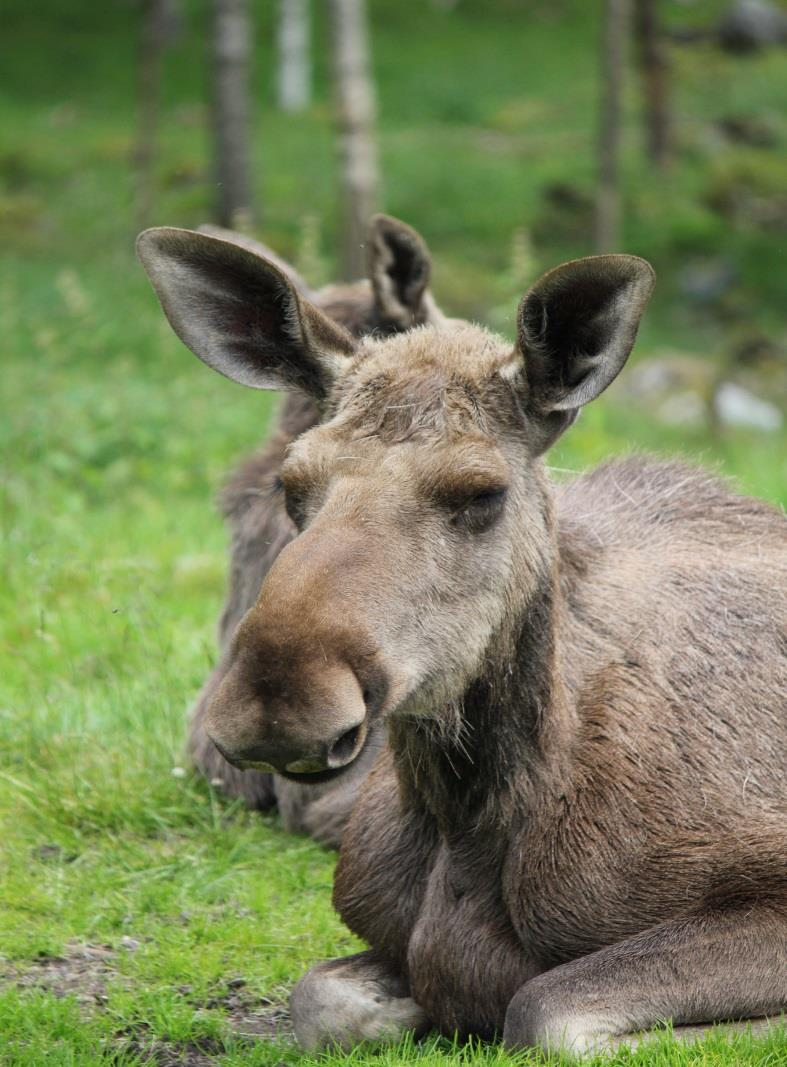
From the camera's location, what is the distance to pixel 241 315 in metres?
4.95

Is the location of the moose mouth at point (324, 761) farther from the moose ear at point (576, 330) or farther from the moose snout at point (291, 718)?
the moose ear at point (576, 330)

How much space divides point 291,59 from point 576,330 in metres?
33.9

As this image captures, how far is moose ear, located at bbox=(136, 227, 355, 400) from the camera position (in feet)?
15.6

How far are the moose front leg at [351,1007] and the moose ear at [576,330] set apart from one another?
68.1 inches

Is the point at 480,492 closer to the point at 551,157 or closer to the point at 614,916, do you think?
the point at 614,916

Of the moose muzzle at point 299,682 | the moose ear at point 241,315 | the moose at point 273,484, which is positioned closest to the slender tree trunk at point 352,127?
the moose at point 273,484

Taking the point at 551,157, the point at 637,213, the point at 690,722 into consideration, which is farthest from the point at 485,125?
the point at 690,722

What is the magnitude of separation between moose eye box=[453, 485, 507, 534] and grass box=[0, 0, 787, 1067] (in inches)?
56.9

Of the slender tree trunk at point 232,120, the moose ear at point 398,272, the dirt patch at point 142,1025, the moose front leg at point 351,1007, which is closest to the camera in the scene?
the moose front leg at point 351,1007

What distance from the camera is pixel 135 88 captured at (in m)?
37.7

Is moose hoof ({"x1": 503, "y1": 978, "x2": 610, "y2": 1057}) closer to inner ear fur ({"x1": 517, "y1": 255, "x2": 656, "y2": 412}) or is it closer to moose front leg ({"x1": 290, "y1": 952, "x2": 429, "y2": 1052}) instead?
moose front leg ({"x1": 290, "y1": 952, "x2": 429, "y2": 1052})

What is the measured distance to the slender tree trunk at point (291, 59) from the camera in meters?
36.8

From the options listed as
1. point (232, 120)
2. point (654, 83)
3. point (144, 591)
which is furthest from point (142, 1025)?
point (654, 83)

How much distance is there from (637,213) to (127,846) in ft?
78.2
